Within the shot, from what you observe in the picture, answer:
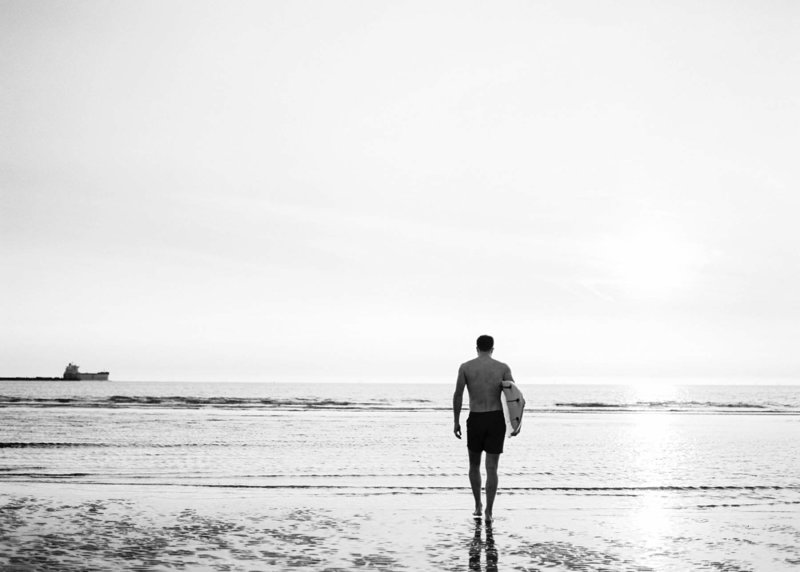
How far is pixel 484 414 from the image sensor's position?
34.1 feet

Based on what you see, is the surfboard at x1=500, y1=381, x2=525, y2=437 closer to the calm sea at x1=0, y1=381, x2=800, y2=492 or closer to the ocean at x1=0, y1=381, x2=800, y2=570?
the ocean at x1=0, y1=381, x2=800, y2=570

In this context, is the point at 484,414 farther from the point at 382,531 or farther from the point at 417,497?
the point at 417,497

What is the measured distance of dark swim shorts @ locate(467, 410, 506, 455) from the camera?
33.8 ft

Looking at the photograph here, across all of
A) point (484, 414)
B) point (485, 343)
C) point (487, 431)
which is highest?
point (485, 343)

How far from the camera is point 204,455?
1984 cm

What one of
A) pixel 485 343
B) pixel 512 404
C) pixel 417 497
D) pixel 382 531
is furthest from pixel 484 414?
pixel 417 497

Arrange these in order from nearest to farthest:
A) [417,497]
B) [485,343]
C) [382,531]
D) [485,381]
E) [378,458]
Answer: [382,531], [485,381], [485,343], [417,497], [378,458]

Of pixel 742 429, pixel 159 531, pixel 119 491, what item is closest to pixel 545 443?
pixel 742 429

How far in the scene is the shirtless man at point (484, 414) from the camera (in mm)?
10289

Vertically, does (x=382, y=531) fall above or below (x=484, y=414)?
below

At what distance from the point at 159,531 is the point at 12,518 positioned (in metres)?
2.29

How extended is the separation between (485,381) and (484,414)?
18.0 inches

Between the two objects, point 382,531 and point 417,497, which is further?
point 417,497

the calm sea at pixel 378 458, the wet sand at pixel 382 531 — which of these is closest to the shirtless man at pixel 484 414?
the wet sand at pixel 382 531
